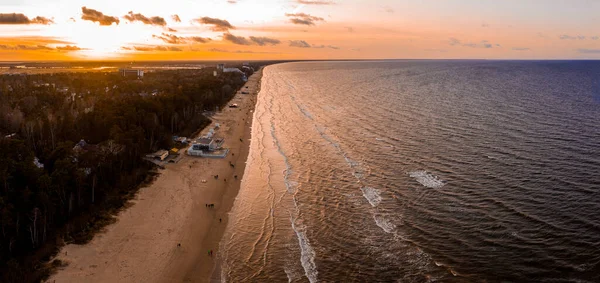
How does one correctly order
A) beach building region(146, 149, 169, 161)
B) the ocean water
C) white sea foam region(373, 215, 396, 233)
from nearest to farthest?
the ocean water < white sea foam region(373, 215, 396, 233) < beach building region(146, 149, 169, 161)

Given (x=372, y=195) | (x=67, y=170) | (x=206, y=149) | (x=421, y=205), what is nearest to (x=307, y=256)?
(x=372, y=195)

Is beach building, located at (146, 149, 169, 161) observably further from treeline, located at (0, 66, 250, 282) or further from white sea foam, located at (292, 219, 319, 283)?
white sea foam, located at (292, 219, 319, 283)

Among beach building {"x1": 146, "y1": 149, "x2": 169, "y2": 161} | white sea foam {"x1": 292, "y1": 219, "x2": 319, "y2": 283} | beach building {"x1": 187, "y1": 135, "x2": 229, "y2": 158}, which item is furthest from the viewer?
beach building {"x1": 187, "y1": 135, "x2": 229, "y2": 158}

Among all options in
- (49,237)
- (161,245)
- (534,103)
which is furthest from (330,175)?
(534,103)

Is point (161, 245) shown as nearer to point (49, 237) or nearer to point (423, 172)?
point (49, 237)

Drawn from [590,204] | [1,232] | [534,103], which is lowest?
[1,232]

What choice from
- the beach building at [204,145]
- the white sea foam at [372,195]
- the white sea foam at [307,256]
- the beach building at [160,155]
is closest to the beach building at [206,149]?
the beach building at [204,145]

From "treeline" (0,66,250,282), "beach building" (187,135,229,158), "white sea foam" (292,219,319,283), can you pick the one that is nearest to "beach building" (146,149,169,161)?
"treeline" (0,66,250,282)
